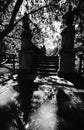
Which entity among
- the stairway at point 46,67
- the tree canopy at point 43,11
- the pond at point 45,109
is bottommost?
the pond at point 45,109

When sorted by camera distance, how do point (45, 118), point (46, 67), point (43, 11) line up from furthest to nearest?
1. point (43, 11)
2. point (46, 67)
3. point (45, 118)

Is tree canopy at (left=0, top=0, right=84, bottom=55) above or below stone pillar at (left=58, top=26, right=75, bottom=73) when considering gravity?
above

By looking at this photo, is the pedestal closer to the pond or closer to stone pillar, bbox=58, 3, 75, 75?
stone pillar, bbox=58, 3, 75, 75

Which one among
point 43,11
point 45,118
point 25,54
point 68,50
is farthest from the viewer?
point 43,11

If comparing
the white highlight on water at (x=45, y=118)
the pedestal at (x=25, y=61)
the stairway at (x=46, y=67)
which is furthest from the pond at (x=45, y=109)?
the pedestal at (x=25, y=61)

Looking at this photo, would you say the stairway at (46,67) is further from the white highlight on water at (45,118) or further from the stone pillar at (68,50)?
the white highlight on water at (45,118)

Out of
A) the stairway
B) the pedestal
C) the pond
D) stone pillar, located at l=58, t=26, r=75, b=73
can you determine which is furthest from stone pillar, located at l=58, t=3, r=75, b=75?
the pond

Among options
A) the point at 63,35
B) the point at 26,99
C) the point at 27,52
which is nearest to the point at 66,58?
the point at 63,35

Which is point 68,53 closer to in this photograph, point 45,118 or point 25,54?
point 25,54

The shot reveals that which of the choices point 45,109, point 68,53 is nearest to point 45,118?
point 45,109

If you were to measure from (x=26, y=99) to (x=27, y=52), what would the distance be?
4.84m

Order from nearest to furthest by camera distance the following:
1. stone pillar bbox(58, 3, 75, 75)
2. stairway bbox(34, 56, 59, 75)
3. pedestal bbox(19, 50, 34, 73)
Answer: stone pillar bbox(58, 3, 75, 75)
stairway bbox(34, 56, 59, 75)
pedestal bbox(19, 50, 34, 73)

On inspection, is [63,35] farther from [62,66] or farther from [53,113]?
[53,113]

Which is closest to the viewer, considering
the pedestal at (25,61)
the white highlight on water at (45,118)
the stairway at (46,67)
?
the white highlight on water at (45,118)
